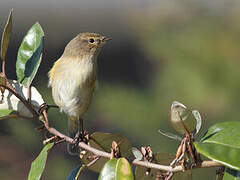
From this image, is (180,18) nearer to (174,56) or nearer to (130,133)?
(174,56)

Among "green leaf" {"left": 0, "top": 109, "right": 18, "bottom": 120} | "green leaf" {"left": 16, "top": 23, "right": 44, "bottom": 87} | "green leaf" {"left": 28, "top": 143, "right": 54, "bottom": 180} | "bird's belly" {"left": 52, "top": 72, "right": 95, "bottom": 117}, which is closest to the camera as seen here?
"green leaf" {"left": 28, "top": 143, "right": 54, "bottom": 180}

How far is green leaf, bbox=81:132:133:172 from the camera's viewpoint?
1015mm

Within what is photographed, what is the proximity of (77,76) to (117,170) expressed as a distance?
108 cm

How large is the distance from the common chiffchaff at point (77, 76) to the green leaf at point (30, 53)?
1.97 feet

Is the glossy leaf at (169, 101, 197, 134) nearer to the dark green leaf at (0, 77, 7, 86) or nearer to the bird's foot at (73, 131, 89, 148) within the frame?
the bird's foot at (73, 131, 89, 148)

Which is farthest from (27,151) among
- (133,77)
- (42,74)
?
(133,77)

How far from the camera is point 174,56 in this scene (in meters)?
2.35

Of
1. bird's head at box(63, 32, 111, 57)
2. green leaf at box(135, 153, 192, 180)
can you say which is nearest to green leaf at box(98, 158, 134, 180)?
green leaf at box(135, 153, 192, 180)

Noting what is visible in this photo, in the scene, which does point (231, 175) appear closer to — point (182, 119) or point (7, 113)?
point (182, 119)

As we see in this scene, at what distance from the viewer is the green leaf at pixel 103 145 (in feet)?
3.33

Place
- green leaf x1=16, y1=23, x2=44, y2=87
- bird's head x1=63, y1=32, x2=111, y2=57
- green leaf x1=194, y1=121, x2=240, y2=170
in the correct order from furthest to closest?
bird's head x1=63, y1=32, x2=111, y2=57 < green leaf x1=16, y1=23, x2=44, y2=87 < green leaf x1=194, y1=121, x2=240, y2=170

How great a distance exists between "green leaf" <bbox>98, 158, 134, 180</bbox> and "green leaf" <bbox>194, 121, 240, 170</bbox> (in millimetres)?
149

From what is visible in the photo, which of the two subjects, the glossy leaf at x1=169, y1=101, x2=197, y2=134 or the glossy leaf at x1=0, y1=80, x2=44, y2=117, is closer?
the glossy leaf at x1=169, y1=101, x2=197, y2=134

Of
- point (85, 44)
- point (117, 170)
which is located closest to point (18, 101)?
point (117, 170)
